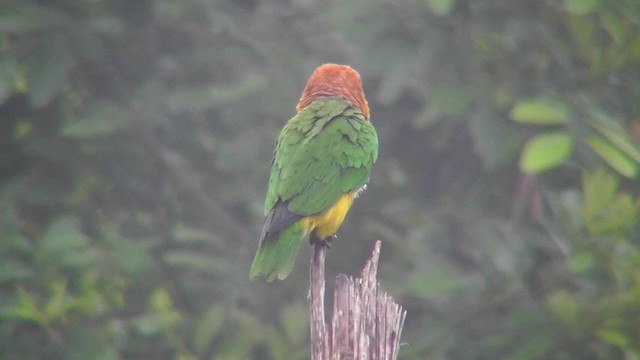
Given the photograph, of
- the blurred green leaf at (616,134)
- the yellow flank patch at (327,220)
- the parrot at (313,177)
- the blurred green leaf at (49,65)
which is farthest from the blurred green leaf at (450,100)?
the yellow flank patch at (327,220)

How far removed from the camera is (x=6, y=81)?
21.9 ft

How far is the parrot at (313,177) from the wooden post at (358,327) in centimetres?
64

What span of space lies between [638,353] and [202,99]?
2.81m

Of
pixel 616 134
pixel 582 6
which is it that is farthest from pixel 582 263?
pixel 582 6

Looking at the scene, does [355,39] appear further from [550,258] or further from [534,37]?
[550,258]

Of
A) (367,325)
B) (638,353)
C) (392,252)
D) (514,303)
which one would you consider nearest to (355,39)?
(392,252)

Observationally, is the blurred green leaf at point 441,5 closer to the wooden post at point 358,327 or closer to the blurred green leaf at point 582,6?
the blurred green leaf at point 582,6

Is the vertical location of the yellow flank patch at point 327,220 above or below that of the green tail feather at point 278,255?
above

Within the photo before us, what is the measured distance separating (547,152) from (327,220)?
1.63m

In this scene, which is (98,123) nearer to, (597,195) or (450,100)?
(450,100)

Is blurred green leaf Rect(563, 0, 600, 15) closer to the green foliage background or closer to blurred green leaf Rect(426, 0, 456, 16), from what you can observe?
the green foliage background

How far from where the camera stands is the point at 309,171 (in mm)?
4992

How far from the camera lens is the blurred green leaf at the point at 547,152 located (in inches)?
245

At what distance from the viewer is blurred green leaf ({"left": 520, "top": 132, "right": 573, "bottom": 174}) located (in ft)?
20.4
